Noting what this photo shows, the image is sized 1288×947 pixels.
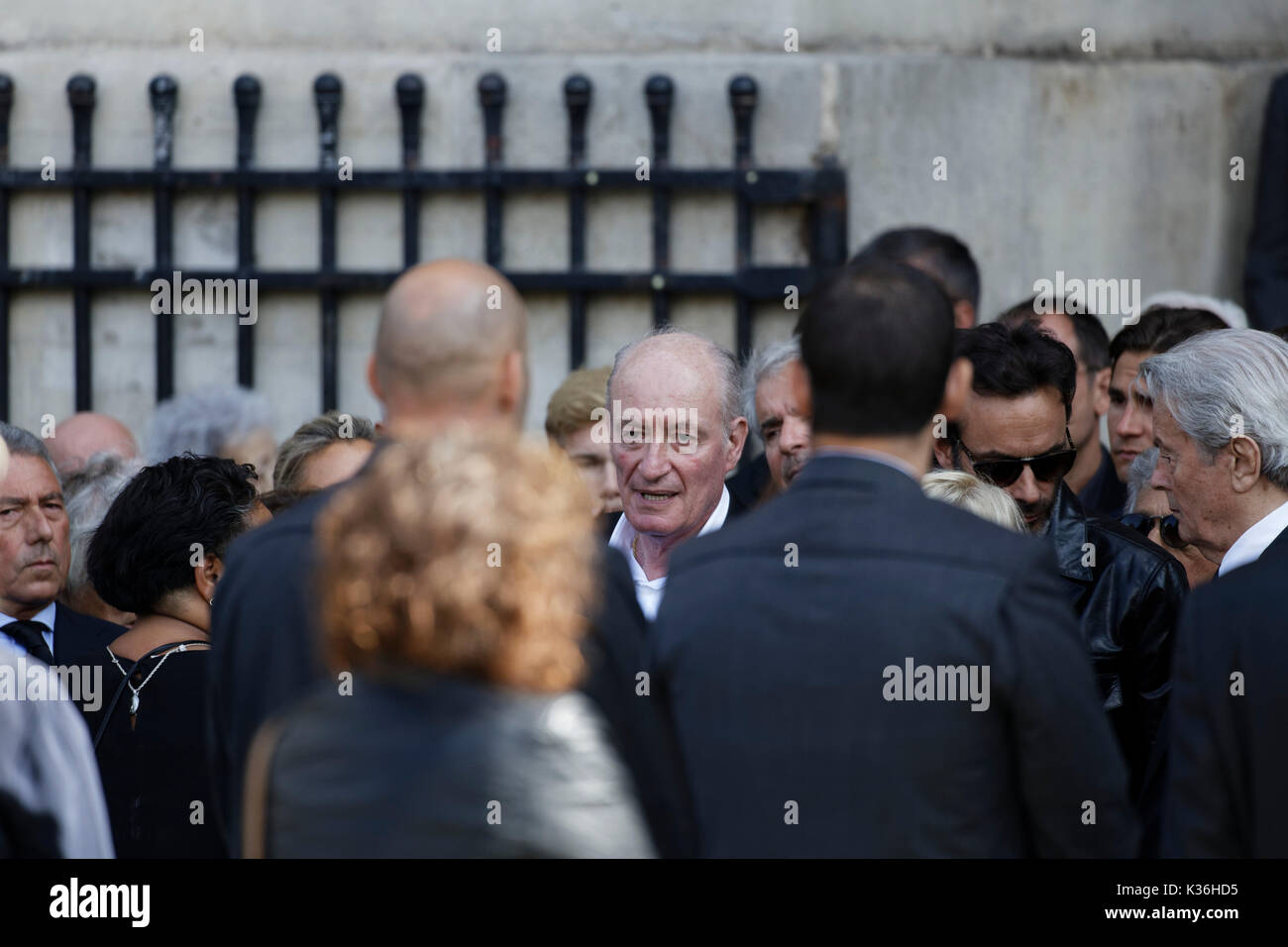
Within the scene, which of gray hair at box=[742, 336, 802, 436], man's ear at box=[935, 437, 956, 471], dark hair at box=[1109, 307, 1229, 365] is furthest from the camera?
dark hair at box=[1109, 307, 1229, 365]

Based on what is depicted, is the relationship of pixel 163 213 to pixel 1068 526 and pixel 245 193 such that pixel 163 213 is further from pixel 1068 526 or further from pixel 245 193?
pixel 1068 526

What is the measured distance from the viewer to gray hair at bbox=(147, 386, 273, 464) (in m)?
5.54

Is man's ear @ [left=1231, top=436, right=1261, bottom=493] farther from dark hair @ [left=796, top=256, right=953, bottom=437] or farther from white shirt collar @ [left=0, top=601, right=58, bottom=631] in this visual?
white shirt collar @ [left=0, top=601, right=58, bottom=631]

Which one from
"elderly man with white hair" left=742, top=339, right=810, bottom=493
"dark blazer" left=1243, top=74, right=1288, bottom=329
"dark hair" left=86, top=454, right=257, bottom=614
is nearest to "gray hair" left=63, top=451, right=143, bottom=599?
"dark hair" left=86, top=454, right=257, bottom=614

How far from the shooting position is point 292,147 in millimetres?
6121

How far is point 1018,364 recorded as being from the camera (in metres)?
3.78

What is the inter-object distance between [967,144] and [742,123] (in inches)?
31.6

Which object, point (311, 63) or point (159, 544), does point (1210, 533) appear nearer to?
point (159, 544)

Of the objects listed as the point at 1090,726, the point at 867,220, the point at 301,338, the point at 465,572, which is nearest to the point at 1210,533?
the point at 1090,726

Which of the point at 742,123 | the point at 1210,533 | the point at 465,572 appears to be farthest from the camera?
the point at 742,123

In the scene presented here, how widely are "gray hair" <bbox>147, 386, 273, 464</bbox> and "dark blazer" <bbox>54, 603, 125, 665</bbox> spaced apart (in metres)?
1.27

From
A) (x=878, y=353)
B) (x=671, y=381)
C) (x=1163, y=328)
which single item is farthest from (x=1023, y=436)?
(x=878, y=353)

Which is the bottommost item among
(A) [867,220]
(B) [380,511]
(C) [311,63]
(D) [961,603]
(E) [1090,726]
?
(E) [1090,726]

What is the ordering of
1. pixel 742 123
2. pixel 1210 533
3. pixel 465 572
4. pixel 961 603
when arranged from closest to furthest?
pixel 465 572 < pixel 961 603 < pixel 1210 533 < pixel 742 123
